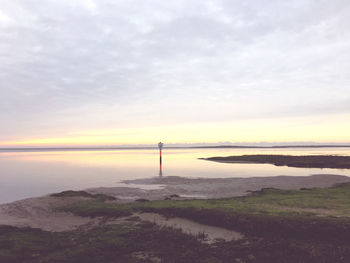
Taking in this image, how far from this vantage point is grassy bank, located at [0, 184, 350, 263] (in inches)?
377

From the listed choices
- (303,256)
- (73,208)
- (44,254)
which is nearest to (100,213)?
(73,208)

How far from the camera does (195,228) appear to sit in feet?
43.7

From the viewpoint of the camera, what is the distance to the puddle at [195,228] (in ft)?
38.9

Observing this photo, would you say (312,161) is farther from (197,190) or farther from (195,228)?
(195,228)

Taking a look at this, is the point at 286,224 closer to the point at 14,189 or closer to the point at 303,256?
the point at 303,256

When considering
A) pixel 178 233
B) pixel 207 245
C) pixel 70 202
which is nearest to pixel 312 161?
pixel 70 202

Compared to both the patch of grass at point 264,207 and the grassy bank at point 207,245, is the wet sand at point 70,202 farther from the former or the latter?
the grassy bank at point 207,245

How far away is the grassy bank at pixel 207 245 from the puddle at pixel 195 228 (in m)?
0.38

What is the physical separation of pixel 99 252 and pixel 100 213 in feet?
21.8

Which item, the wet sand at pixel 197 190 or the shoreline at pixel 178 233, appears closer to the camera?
the shoreline at pixel 178 233

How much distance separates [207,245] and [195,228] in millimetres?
2491

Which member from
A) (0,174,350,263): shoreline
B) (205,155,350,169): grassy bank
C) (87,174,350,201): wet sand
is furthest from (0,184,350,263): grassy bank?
(205,155,350,169): grassy bank

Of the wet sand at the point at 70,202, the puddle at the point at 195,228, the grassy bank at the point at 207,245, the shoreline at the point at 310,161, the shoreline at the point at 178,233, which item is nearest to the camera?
the grassy bank at the point at 207,245

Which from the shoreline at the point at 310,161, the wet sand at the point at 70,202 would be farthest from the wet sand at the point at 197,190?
the shoreline at the point at 310,161
